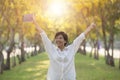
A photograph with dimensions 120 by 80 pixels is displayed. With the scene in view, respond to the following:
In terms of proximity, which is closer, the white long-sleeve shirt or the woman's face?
the white long-sleeve shirt

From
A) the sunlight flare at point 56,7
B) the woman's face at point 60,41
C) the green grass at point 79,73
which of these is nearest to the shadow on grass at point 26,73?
the green grass at point 79,73

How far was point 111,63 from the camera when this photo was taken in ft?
111

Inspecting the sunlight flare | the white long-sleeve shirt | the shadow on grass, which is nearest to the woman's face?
the white long-sleeve shirt

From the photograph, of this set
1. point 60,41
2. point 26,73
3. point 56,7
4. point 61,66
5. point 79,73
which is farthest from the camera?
point 56,7

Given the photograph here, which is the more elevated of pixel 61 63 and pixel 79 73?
pixel 61 63

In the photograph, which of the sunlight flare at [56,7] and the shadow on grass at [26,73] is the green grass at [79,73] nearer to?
the shadow on grass at [26,73]

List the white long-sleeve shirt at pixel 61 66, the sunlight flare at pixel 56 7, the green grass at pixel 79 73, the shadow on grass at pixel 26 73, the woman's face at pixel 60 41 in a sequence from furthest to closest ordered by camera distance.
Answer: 1. the sunlight flare at pixel 56 7
2. the shadow on grass at pixel 26 73
3. the green grass at pixel 79 73
4. the woman's face at pixel 60 41
5. the white long-sleeve shirt at pixel 61 66

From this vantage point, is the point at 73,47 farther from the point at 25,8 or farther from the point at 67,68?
the point at 25,8

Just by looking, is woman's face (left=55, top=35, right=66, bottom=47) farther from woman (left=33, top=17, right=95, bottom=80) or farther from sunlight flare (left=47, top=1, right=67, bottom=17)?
sunlight flare (left=47, top=1, right=67, bottom=17)

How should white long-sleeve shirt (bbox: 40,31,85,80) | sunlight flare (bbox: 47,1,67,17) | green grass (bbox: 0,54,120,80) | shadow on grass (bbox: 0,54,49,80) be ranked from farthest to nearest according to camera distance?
sunlight flare (bbox: 47,1,67,17)
shadow on grass (bbox: 0,54,49,80)
green grass (bbox: 0,54,120,80)
white long-sleeve shirt (bbox: 40,31,85,80)

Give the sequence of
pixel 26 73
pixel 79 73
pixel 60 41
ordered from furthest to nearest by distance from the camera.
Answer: pixel 26 73 < pixel 79 73 < pixel 60 41

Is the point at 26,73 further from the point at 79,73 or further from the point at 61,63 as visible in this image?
the point at 61,63

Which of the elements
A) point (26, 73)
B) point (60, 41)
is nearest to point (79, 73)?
point (26, 73)

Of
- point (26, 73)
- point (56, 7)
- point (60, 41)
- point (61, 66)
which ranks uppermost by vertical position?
point (56, 7)
